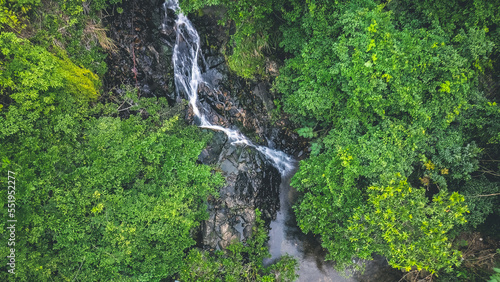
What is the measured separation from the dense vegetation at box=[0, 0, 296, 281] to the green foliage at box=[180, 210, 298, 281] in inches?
2.1

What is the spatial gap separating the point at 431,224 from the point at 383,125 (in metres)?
3.75

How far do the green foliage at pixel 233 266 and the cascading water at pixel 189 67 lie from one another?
4512 millimetres

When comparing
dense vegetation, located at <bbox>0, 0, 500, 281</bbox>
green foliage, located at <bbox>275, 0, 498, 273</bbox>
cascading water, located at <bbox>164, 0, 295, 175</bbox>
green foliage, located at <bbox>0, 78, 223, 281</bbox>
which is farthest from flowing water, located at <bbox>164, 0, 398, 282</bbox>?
green foliage, located at <bbox>0, 78, 223, 281</bbox>

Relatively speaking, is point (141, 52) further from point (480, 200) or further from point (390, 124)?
point (480, 200)

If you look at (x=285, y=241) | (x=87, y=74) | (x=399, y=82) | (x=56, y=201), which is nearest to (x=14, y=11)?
(x=87, y=74)

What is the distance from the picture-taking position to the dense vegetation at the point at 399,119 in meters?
9.23

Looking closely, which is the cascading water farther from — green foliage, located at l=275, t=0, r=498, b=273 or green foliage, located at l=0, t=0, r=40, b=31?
green foliage, located at l=0, t=0, r=40, b=31

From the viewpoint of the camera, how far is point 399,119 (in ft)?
34.9

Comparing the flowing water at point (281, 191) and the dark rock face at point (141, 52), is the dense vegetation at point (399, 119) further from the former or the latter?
the dark rock face at point (141, 52)

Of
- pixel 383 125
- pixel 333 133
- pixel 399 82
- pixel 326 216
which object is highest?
pixel 399 82

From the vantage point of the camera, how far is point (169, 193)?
1027 cm

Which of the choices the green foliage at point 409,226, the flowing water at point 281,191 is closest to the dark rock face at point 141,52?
the flowing water at point 281,191

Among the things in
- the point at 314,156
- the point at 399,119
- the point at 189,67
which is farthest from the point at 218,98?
the point at 399,119

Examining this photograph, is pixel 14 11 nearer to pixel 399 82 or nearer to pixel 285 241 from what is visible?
pixel 399 82
